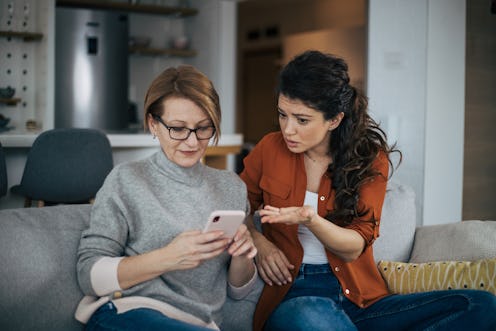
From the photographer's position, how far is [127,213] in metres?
1.61

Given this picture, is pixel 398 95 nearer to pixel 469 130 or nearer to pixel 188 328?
pixel 469 130

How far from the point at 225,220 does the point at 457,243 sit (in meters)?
1.03

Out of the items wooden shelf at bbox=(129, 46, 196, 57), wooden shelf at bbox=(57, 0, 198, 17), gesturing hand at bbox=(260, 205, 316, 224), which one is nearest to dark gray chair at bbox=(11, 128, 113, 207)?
gesturing hand at bbox=(260, 205, 316, 224)

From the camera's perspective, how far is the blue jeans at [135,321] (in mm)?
1476

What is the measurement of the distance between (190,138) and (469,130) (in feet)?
10.2

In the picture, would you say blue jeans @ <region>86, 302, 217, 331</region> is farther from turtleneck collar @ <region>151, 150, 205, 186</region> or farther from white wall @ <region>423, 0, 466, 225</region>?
white wall @ <region>423, 0, 466, 225</region>

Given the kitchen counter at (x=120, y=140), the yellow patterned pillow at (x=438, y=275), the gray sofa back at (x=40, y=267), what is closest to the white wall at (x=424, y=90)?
A: the kitchen counter at (x=120, y=140)

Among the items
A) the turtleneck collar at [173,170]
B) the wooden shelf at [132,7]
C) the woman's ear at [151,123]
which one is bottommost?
the turtleneck collar at [173,170]

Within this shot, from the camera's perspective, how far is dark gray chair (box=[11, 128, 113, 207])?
3379 mm

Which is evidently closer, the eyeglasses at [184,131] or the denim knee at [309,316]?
the eyeglasses at [184,131]

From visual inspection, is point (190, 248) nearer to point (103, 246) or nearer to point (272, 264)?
point (103, 246)

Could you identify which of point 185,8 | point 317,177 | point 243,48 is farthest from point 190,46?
point 317,177

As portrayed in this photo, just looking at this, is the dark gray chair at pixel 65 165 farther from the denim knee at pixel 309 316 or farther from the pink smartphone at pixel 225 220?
the pink smartphone at pixel 225 220

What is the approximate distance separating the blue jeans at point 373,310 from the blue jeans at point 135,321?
1.34 ft
